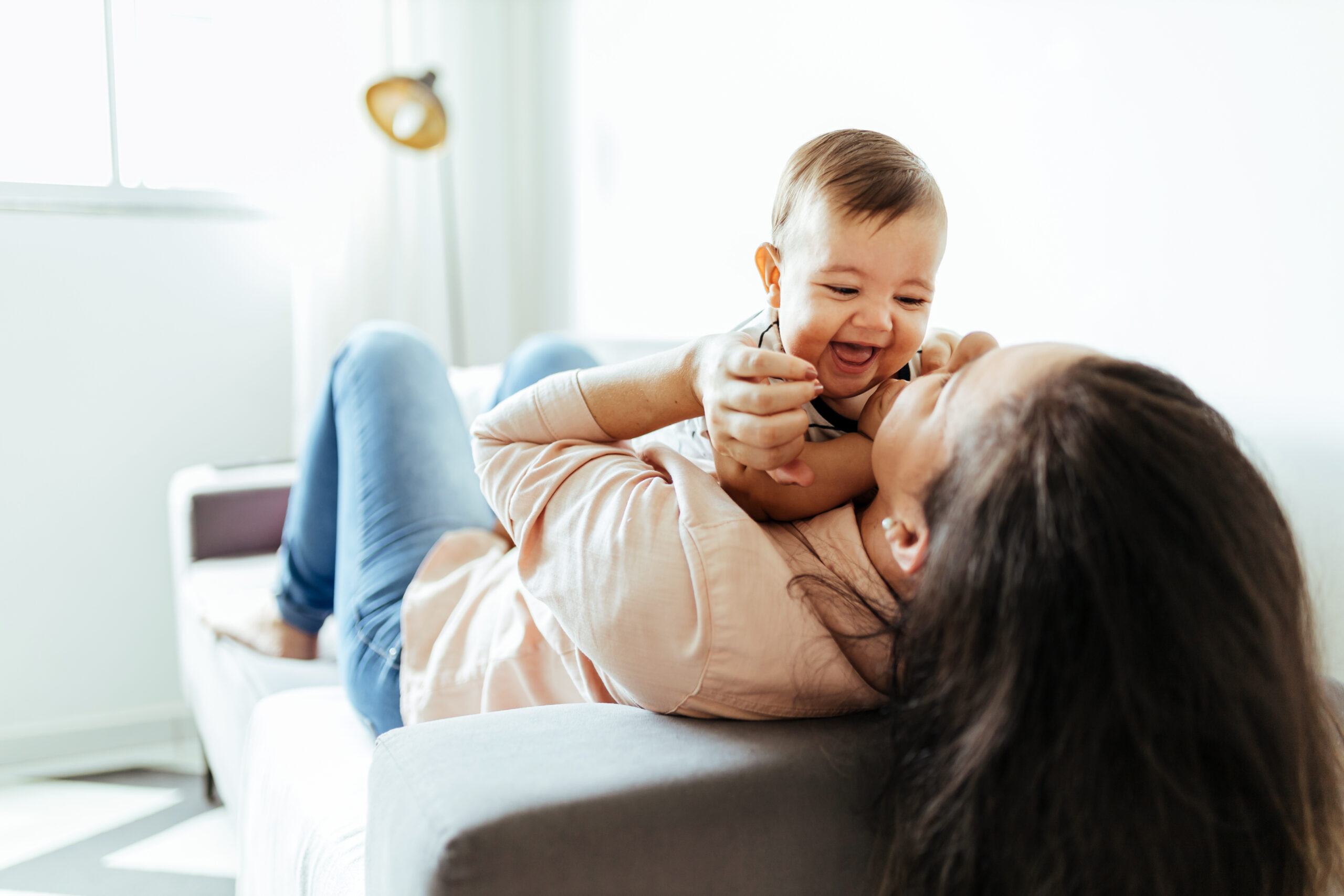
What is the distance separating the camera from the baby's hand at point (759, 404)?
2.47 feet

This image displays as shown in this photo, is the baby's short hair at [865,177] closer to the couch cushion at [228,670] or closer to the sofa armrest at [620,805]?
the sofa armrest at [620,805]

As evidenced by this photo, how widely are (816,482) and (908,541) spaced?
0.15m

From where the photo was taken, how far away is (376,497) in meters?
1.34

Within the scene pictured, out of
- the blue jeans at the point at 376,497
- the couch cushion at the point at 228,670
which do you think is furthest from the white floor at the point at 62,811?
the blue jeans at the point at 376,497

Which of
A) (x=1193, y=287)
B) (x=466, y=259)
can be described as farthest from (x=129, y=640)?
(x=1193, y=287)

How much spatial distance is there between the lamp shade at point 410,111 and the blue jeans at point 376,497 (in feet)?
3.41

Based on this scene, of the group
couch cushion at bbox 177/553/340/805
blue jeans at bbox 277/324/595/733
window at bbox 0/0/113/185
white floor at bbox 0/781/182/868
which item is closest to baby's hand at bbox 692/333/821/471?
blue jeans at bbox 277/324/595/733

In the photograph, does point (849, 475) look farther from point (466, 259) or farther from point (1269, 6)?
point (466, 259)

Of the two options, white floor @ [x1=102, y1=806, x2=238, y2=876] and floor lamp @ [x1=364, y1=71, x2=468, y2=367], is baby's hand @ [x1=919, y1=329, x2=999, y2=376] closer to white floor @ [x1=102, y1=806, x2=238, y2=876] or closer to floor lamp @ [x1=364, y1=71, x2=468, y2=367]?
white floor @ [x1=102, y1=806, x2=238, y2=876]

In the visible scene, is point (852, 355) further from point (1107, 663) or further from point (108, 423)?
point (108, 423)

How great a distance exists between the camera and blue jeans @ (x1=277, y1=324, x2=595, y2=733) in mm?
1232

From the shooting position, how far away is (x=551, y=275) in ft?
10.6

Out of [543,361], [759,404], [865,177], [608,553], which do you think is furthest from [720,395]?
[543,361]

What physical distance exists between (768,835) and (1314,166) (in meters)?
0.89
